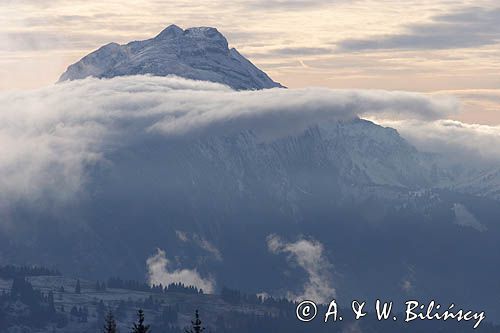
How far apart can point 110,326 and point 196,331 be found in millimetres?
8871

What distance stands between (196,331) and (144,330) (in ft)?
18.2

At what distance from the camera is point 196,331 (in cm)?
15475

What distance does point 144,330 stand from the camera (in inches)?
6171

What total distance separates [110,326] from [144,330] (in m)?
3.41

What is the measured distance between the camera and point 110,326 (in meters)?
157
